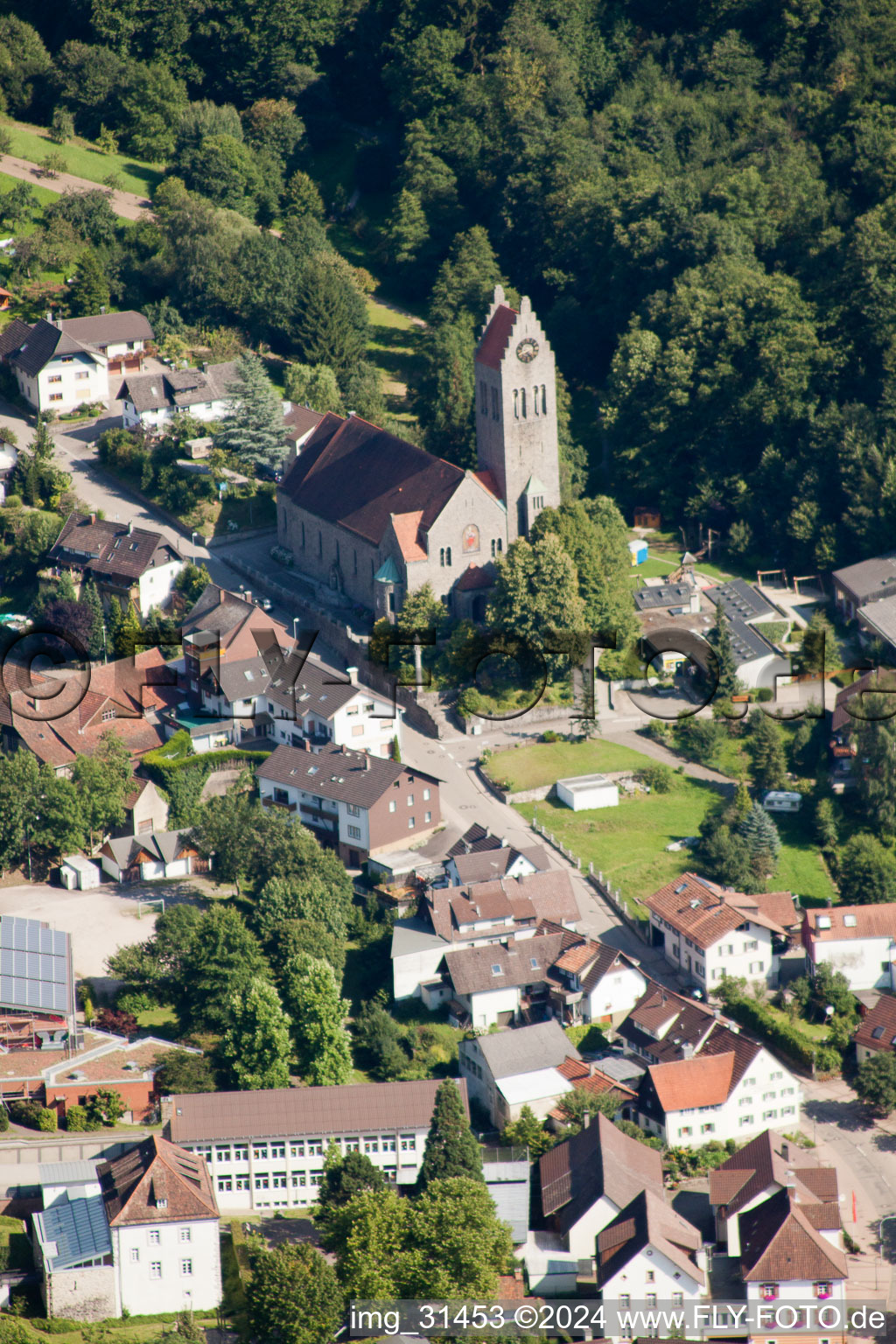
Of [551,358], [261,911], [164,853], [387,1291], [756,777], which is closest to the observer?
[387,1291]

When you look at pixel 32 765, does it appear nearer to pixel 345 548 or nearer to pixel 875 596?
pixel 345 548

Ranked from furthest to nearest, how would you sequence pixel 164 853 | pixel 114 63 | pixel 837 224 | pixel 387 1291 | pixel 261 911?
1. pixel 114 63
2. pixel 837 224
3. pixel 164 853
4. pixel 261 911
5. pixel 387 1291

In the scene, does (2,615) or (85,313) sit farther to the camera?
(85,313)

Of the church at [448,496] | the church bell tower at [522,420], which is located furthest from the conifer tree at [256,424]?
the church bell tower at [522,420]

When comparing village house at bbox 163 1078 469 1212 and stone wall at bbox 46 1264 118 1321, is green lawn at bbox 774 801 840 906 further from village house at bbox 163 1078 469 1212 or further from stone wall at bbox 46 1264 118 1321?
stone wall at bbox 46 1264 118 1321

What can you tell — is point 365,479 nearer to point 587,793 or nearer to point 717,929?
point 587,793

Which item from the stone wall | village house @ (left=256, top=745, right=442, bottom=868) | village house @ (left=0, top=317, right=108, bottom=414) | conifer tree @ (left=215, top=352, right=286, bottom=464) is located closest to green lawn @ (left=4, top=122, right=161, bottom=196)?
village house @ (left=0, top=317, right=108, bottom=414)

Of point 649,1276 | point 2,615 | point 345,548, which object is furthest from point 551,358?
point 649,1276

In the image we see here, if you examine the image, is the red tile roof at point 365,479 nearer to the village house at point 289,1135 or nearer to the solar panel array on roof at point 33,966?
the solar panel array on roof at point 33,966

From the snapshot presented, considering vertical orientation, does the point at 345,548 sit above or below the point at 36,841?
above
